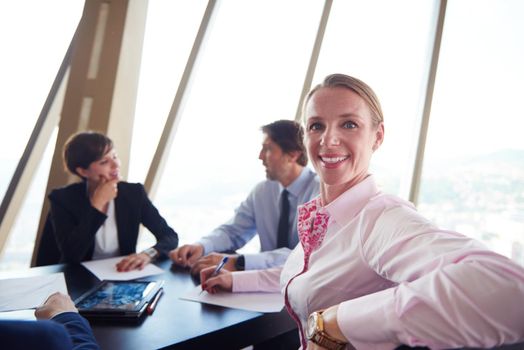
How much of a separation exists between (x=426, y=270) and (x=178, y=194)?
10.7 feet

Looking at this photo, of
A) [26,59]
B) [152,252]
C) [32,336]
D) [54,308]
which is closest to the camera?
[32,336]

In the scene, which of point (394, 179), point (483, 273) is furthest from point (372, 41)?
point (483, 273)

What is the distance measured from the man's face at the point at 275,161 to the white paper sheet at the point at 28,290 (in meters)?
1.24

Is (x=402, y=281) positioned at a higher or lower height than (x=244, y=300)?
higher

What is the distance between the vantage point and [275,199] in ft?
7.63

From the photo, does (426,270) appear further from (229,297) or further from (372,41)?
(372,41)

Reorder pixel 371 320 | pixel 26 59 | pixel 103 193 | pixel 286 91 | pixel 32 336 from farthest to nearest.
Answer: pixel 286 91, pixel 26 59, pixel 103 193, pixel 371 320, pixel 32 336

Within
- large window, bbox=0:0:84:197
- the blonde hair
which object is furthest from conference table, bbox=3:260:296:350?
large window, bbox=0:0:84:197

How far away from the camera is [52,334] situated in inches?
22.5

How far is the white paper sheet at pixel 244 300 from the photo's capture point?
4.11ft

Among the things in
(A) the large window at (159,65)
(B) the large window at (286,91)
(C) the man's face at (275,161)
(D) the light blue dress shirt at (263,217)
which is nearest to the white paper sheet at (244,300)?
(D) the light blue dress shirt at (263,217)

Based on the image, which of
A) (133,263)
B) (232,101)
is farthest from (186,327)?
(232,101)

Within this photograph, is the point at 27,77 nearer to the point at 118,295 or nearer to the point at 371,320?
the point at 118,295

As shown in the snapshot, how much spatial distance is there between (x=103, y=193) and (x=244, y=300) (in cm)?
119
